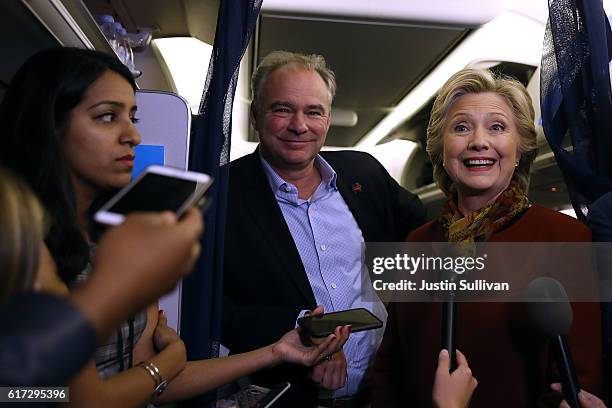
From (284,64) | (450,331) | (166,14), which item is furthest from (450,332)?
(166,14)

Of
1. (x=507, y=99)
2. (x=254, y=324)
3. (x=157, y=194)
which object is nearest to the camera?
(x=157, y=194)

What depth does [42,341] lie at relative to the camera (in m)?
0.37

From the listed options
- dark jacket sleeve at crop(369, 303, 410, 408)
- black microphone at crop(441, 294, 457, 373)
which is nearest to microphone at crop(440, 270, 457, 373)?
black microphone at crop(441, 294, 457, 373)

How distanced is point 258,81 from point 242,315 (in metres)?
0.81

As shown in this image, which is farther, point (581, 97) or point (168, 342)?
point (581, 97)

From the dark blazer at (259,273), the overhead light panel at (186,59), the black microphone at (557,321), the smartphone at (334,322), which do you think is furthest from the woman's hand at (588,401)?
the overhead light panel at (186,59)

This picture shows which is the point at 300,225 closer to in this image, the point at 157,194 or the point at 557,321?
the point at 557,321

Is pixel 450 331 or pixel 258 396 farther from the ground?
pixel 450 331

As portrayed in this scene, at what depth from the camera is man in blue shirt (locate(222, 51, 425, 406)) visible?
1.54m

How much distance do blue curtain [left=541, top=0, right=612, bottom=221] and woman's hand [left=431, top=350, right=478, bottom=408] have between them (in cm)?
64

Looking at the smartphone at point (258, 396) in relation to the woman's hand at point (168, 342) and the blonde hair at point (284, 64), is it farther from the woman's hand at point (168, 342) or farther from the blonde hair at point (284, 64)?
the blonde hair at point (284, 64)

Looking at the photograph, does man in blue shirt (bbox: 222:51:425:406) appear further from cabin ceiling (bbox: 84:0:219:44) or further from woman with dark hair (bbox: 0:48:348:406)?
woman with dark hair (bbox: 0:48:348:406)

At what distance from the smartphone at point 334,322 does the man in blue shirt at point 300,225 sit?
183mm

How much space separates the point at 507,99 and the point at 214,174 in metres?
0.82
